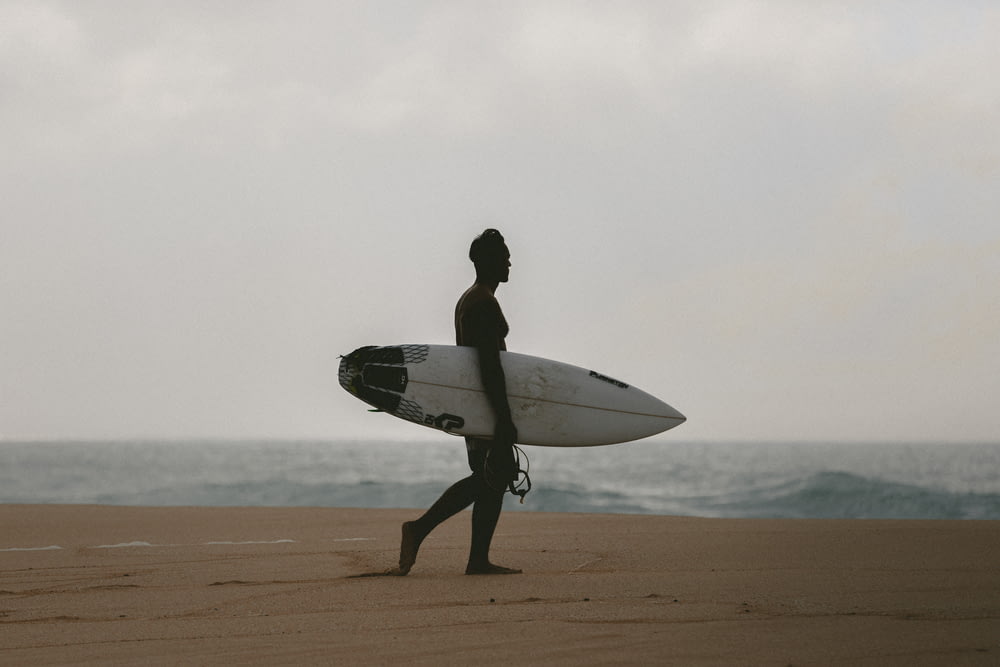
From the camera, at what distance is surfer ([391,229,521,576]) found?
416 cm

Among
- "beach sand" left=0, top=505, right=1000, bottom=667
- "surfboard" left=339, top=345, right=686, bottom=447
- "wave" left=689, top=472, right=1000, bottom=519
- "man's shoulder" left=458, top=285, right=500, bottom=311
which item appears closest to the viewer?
"beach sand" left=0, top=505, right=1000, bottom=667

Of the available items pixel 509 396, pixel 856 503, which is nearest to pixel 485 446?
pixel 509 396

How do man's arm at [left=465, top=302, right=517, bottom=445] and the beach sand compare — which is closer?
the beach sand

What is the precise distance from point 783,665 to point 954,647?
581 mm

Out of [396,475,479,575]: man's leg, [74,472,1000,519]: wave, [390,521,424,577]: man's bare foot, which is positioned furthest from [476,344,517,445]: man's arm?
[74,472,1000,519]: wave

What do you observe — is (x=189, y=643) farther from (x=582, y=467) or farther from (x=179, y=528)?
(x=582, y=467)

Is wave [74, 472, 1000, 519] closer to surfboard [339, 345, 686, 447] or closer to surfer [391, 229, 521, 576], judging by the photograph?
surfboard [339, 345, 686, 447]

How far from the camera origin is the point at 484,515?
4.20 meters

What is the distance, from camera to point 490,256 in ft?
14.1

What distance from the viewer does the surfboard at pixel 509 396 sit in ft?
14.6

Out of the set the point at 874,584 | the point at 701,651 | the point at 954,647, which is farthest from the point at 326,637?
the point at 874,584

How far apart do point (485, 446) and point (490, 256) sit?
876mm

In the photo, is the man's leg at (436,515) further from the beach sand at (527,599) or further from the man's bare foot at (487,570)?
the man's bare foot at (487,570)

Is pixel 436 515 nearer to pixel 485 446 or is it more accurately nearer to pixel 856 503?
pixel 485 446
